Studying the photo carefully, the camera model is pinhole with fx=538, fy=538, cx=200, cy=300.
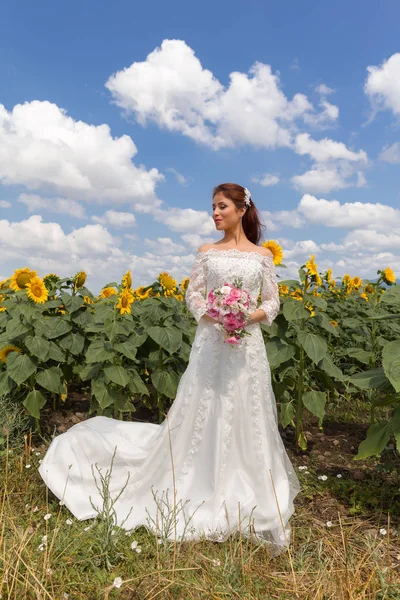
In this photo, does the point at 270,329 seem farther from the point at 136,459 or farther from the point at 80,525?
the point at 80,525

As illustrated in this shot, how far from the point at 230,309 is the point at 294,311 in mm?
1162

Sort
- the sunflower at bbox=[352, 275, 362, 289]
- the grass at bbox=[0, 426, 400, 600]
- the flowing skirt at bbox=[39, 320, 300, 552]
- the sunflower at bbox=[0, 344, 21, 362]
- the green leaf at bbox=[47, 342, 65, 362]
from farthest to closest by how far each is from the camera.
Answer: the sunflower at bbox=[352, 275, 362, 289]
the sunflower at bbox=[0, 344, 21, 362]
the green leaf at bbox=[47, 342, 65, 362]
the flowing skirt at bbox=[39, 320, 300, 552]
the grass at bbox=[0, 426, 400, 600]

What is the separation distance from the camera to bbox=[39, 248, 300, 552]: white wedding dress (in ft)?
11.5

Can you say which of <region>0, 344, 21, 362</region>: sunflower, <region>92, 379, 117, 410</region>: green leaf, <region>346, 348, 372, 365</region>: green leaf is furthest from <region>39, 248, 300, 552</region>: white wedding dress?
<region>346, 348, 372, 365</region>: green leaf

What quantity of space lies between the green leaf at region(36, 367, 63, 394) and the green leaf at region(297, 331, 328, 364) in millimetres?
2211

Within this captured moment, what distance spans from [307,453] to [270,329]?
1321 mm

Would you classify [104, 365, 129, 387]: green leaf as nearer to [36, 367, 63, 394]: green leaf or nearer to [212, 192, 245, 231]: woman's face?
[36, 367, 63, 394]: green leaf

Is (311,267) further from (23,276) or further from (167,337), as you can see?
(23,276)

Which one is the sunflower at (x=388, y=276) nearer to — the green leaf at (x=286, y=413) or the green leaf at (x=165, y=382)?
the green leaf at (x=286, y=413)

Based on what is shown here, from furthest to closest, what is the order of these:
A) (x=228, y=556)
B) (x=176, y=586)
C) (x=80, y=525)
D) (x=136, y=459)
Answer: (x=136, y=459)
(x=80, y=525)
(x=228, y=556)
(x=176, y=586)

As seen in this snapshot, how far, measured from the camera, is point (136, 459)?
402 cm

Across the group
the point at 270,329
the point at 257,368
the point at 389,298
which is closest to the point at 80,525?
the point at 257,368

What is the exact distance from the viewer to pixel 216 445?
3582mm

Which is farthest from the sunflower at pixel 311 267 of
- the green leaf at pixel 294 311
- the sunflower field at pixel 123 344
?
the green leaf at pixel 294 311
